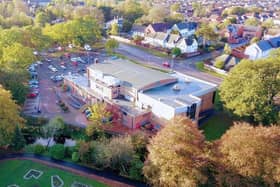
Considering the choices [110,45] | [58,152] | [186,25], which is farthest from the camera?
[186,25]

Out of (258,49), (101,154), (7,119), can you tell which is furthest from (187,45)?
(7,119)

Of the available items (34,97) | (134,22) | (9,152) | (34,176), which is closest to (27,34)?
(34,97)

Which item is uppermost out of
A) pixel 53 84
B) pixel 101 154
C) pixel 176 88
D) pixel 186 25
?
pixel 186 25

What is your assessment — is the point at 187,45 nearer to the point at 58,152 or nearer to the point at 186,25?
the point at 186,25

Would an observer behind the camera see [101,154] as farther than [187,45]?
No

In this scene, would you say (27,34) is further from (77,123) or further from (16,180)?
(16,180)

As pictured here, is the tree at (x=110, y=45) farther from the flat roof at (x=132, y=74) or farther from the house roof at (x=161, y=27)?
the house roof at (x=161, y=27)

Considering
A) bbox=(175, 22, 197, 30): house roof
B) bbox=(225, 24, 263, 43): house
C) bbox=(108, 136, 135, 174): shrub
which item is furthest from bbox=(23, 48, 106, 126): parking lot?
bbox=(225, 24, 263, 43): house

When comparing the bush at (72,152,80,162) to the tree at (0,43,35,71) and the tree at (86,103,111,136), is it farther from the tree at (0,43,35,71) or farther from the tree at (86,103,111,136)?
the tree at (0,43,35,71)
